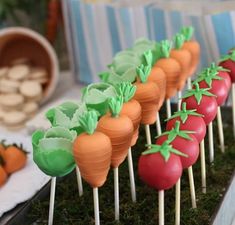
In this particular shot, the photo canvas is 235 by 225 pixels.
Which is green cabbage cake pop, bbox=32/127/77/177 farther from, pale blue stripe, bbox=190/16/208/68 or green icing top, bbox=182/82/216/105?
pale blue stripe, bbox=190/16/208/68

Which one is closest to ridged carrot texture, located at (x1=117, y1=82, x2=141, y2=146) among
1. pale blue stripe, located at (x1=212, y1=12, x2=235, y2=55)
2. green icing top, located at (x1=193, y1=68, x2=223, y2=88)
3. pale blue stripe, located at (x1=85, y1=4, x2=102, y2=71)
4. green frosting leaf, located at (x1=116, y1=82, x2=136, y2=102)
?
green frosting leaf, located at (x1=116, y1=82, x2=136, y2=102)

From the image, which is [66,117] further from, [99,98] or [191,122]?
[191,122]

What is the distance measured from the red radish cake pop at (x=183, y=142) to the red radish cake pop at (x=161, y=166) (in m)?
0.02

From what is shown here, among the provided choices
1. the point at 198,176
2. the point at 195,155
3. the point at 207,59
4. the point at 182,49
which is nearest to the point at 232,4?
the point at 207,59

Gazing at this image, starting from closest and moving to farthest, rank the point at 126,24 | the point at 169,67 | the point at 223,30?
the point at 169,67 < the point at 223,30 < the point at 126,24

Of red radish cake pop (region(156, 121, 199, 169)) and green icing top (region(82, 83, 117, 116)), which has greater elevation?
green icing top (region(82, 83, 117, 116))

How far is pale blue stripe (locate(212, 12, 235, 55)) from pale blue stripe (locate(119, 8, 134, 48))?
0.20 m

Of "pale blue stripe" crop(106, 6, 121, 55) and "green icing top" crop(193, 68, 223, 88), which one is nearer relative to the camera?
"green icing top" crop(193, 68, 223, 88)

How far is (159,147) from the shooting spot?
51cm

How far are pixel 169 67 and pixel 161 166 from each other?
265 mm

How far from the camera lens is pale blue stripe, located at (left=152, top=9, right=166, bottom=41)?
1008mm

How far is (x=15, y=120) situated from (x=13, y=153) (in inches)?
9.6

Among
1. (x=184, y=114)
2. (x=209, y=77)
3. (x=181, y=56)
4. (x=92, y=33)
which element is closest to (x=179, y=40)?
(x=181, y=56)

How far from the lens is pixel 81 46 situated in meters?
1.15
